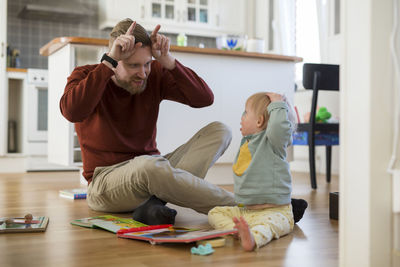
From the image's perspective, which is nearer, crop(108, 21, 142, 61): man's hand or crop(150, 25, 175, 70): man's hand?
crop(108, 21, 142, 61): man's hand

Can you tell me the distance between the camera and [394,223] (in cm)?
105

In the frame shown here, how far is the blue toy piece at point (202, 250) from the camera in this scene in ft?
4.53

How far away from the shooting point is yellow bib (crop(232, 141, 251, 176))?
5.66 feet

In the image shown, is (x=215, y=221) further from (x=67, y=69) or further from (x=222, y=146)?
(x=67, y=69)

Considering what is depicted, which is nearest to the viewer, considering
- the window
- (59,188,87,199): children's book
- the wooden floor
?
the wooden floor

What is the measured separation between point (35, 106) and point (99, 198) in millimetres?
2968

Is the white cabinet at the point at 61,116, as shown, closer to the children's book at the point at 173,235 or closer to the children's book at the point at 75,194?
the children's book at the point at 75,194

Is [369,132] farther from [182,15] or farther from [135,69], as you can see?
[182,15]

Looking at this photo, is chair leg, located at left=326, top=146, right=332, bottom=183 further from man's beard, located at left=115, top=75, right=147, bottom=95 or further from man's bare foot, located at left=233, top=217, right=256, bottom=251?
man's bare foot, located at left=233, top=217, right=256, bottom=251

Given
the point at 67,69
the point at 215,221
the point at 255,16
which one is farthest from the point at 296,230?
the point at 255,16

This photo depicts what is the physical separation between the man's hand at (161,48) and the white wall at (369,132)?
1.02 metres

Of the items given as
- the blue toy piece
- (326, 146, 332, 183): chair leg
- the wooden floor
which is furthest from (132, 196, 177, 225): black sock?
(326, 146, 332, 183): chair leg

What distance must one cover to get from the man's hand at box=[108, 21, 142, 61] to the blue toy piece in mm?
813

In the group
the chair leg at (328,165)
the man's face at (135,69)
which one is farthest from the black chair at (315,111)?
the man's face at (135,69)
